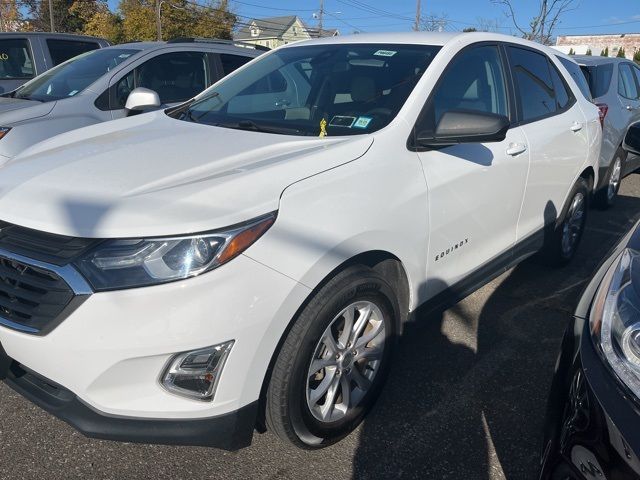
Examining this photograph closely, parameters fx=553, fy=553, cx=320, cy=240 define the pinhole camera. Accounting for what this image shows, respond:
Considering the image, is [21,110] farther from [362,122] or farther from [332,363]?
[332,363]

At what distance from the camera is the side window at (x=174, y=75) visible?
5.75m

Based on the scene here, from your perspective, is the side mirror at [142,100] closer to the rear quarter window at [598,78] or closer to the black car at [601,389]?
the black car at [601,389]

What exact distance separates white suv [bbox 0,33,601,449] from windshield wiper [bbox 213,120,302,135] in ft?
0.04

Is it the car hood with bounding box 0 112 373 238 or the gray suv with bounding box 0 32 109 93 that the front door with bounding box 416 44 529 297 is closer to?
the car hood with bounding box 0 112 373 238

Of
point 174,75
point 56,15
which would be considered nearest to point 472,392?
point 174,75

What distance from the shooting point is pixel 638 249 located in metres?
1.84

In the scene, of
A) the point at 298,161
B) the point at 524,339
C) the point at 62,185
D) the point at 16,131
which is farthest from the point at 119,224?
the point at 16,131

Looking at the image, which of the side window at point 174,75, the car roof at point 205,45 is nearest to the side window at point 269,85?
the side window at point 174,75

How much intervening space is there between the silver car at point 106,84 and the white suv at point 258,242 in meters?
2.13

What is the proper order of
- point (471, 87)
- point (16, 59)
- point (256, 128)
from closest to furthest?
1. point (256, 128)
2. point (471, 87)
3. point (16, 59)

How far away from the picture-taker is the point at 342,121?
2689 mm

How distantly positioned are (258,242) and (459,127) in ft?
4.01

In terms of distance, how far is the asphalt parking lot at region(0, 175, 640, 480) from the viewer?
227 centimetres

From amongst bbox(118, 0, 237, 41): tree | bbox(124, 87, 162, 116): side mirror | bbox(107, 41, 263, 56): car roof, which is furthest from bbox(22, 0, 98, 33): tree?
bbox(124, 87, 162, 116): side mirror
